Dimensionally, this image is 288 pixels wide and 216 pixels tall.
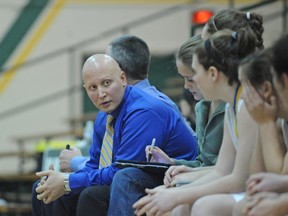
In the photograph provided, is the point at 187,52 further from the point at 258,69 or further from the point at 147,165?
the point at 258,69

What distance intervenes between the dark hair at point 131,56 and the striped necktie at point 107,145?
557 millimetres

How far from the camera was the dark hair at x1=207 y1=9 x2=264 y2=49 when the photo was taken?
3209 mm

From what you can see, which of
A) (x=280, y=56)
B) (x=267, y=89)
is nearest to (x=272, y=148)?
(x=267, y=89)

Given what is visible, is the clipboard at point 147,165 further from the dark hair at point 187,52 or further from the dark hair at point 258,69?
the dark hair at point 258,69

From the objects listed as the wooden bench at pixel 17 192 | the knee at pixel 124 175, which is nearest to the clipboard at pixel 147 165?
the knee at pixel 124 175

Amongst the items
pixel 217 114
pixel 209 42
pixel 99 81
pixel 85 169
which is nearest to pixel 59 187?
pixel 85 169

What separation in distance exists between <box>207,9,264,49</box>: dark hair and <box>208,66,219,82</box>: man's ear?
1.23 ft

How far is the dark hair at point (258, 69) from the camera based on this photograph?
2.62m

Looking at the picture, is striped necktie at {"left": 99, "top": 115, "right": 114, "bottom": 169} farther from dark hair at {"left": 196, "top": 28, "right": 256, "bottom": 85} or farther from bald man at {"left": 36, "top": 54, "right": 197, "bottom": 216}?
dark hair at {"left": 196, "top": 28, "right": 256, "bottom": 85}

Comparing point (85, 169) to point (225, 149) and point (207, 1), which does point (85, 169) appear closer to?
point (225, 149)

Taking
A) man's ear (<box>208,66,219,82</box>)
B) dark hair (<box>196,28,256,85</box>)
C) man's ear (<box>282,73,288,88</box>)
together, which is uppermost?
dark hair (<box>196,28,256,85</box>)

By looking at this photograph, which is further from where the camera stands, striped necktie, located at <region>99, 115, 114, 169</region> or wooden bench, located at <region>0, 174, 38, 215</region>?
wooden bench, located at <region>0, 174, 38, 215</region>

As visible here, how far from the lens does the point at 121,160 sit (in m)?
3.43

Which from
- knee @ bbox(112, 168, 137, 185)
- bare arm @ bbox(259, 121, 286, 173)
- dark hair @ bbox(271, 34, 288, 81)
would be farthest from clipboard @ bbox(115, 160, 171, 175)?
dark hair @ bbox(271, 34, 288, 81)
